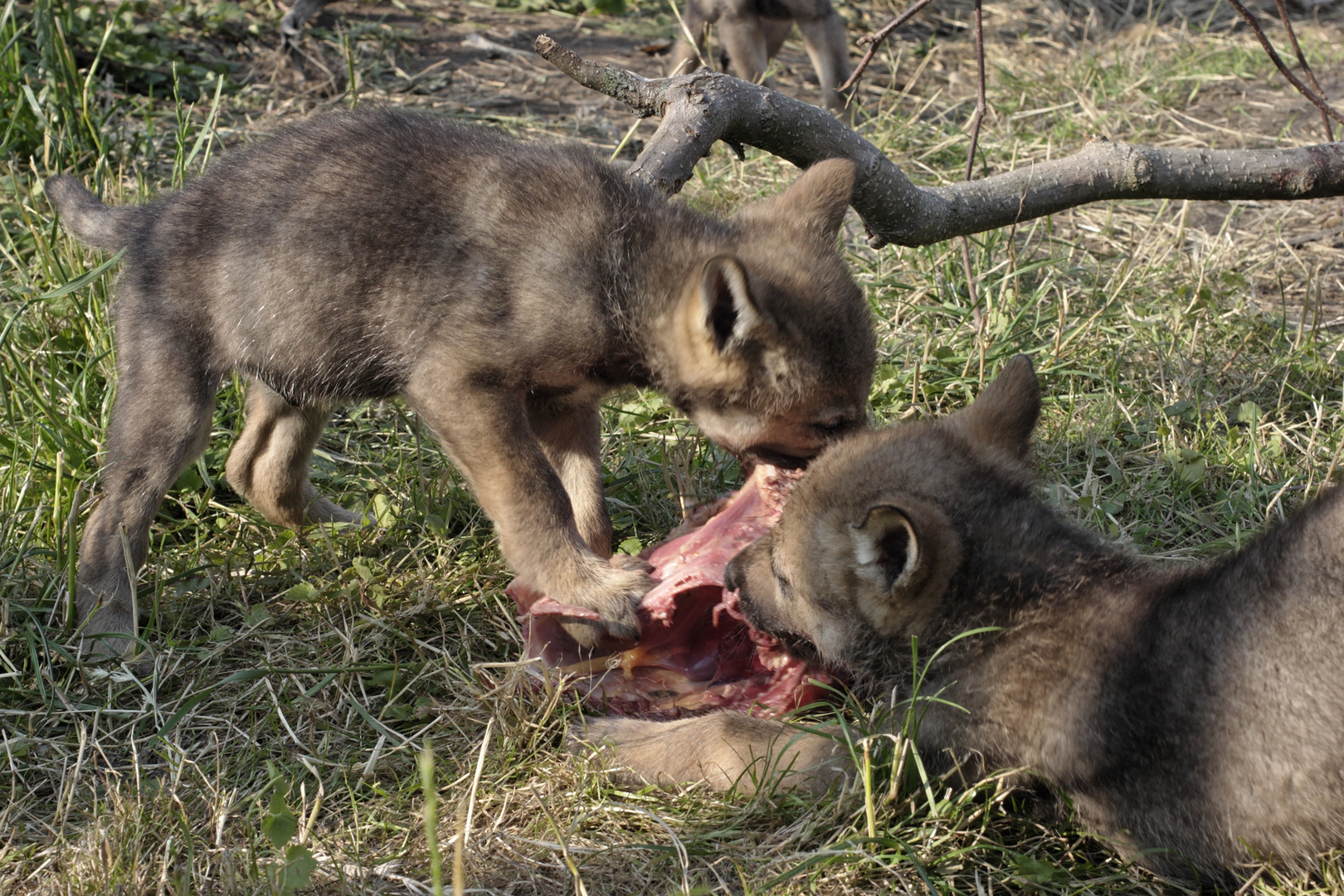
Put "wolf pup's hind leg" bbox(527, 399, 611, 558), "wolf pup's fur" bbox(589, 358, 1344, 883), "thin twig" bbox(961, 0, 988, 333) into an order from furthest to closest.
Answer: "thin twig" bbox(961, 0, 988, 333)
"wolf pup's hind leg" bbox(527, 399, 611, 558)
"wolf pup's fur" bbox(589, 358, 1344, 883)

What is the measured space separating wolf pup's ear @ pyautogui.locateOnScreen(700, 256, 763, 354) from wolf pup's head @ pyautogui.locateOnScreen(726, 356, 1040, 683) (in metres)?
0.46

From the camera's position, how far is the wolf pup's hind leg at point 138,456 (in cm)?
387

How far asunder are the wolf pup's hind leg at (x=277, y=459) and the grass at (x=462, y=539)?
0.11 m

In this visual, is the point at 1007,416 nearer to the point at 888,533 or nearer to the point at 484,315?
the point at 888,533

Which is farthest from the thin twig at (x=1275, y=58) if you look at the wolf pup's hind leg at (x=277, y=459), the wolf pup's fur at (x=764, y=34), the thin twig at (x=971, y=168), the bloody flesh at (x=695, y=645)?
the wolf pup's fur at (x=764, y=34)

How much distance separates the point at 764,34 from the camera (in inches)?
339

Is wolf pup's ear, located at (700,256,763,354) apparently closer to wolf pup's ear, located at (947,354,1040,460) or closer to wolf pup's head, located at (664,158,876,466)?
wolf pup's head, located at (664,158,876,466)

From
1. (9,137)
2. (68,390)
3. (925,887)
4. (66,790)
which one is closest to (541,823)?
(925,887)

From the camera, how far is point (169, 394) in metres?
3.92

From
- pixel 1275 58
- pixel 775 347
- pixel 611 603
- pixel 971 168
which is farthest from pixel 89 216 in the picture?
pixel 1275 58

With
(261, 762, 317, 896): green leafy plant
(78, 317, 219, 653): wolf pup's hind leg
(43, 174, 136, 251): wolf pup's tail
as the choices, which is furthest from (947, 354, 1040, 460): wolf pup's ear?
(43, 174, 136, 251): wolf pup's tail

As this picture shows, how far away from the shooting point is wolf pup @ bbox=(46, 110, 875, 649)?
3.65 metres

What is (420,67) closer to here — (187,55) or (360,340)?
(187,55)

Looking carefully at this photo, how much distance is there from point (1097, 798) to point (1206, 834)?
24 cm
